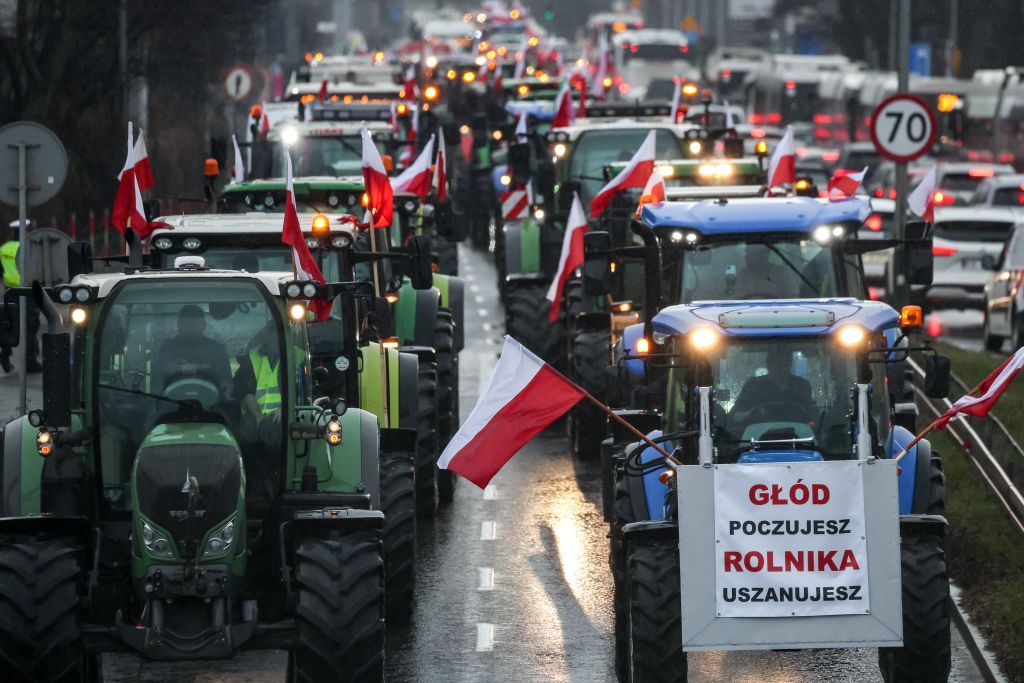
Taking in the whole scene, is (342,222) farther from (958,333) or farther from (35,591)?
(958,333)

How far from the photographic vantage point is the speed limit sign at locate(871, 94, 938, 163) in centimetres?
2661

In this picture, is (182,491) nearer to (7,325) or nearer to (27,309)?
(7,325)

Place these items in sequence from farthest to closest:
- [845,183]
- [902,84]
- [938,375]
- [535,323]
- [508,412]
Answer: [902,84], [535,323], [845,183], [938,375], [508,412]

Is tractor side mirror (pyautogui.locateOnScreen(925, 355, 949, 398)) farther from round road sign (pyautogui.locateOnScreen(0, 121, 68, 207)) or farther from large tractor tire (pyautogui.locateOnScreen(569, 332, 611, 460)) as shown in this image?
round road sign (pyautogui.locateOnScreen(0, 121, 68, 207))

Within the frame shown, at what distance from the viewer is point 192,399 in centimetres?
1201

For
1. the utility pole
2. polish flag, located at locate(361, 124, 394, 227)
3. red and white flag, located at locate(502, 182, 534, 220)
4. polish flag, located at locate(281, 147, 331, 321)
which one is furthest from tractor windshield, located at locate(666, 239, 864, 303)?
red and white flag, located at locate(502, 182, 534, 220)

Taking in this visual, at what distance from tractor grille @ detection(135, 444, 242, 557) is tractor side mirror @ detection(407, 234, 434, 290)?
19.4 feet

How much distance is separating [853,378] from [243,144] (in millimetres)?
18060

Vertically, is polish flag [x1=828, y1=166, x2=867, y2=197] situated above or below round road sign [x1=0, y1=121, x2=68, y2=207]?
below

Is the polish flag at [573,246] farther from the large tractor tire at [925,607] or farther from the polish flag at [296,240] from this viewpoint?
the large tractor tire at [925,607]

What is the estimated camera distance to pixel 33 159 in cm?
1941

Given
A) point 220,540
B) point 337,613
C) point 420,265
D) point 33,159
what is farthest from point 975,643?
Result: point 33,159

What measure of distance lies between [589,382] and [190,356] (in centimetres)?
934

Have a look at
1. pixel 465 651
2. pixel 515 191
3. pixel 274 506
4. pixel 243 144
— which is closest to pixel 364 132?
pixel 465 651
